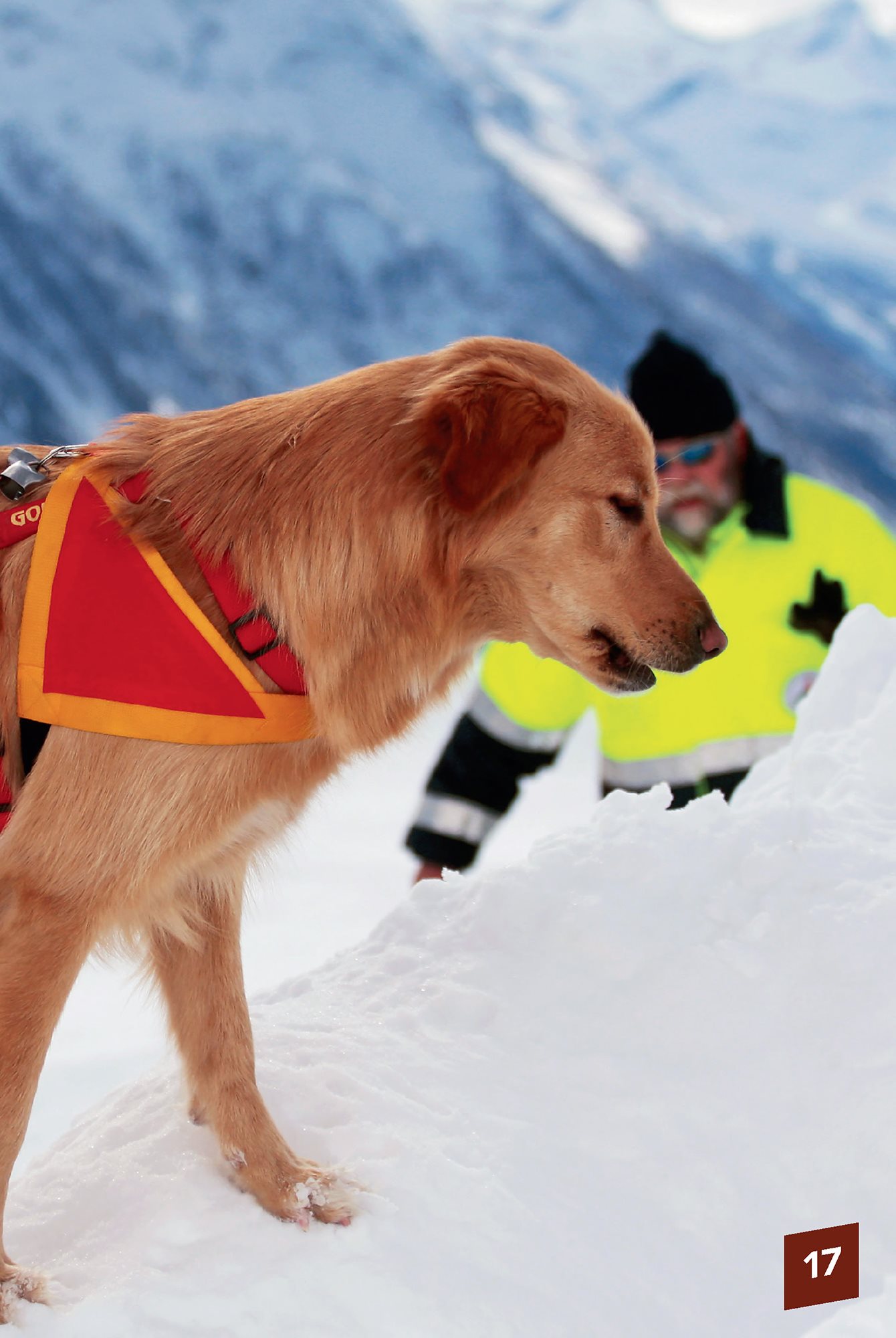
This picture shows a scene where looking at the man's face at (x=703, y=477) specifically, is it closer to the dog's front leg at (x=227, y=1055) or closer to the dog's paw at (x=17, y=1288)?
the dog's front leg at (x=227, y=1055)

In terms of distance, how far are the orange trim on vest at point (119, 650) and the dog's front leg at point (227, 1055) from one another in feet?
1.55

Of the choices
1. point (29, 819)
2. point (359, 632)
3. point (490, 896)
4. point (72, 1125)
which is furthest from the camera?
point (490, 896)

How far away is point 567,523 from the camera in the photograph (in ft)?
6.19

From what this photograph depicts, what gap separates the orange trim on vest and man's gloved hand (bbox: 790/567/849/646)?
8.69 ft

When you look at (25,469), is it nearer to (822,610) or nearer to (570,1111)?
(570,1111)

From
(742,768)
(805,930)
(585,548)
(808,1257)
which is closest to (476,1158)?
(808,1257)

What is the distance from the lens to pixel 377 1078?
216cm

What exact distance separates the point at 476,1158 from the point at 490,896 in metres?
0.72

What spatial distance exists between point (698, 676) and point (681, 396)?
3.38 ft

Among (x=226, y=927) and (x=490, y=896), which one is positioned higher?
(x=226, y=927)

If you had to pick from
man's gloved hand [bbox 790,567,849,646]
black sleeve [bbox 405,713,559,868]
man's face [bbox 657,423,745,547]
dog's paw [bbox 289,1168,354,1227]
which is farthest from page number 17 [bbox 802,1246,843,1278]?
man's face [bbox 657,423,745,547]

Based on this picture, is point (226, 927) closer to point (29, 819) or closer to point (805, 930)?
point (29, 819)

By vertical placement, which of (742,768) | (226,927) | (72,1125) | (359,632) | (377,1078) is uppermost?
(359,632)

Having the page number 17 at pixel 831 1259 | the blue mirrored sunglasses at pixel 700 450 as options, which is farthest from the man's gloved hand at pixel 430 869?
the page number 17 at pixel 831 1259
